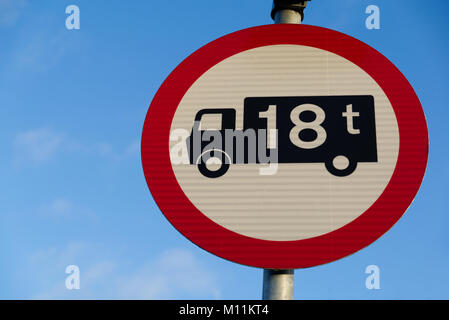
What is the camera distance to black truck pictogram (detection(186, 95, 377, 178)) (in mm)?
1466

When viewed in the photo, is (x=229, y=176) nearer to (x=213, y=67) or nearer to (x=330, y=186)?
(x=330, y=186)

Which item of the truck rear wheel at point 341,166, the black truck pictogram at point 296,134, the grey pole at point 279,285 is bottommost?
the grey pole at point 279,285

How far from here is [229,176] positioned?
57.2 inches

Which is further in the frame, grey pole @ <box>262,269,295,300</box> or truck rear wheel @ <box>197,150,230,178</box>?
truck rear wheel @ <box>197,150,230,178</box>

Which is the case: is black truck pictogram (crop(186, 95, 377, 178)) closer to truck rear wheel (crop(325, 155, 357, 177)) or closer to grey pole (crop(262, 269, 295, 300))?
truck rear wheel (crop(325, 155, 357, 177))

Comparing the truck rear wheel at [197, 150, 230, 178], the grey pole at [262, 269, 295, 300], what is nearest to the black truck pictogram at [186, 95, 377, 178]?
the truck rear wheel at [197, 150, 230, 178]

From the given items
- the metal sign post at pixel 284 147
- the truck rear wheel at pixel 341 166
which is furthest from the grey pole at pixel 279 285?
the truck rear wheel at pixel 341 166

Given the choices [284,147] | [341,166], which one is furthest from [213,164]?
[341,166]

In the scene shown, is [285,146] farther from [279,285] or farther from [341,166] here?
[279,285]

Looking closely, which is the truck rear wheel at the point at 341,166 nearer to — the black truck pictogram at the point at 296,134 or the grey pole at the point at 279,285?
the black truck pictogram at the point at 296,134

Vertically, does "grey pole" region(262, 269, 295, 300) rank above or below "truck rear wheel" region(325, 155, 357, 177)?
below

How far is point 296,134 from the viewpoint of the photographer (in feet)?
4.94

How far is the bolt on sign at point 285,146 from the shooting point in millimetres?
1383
